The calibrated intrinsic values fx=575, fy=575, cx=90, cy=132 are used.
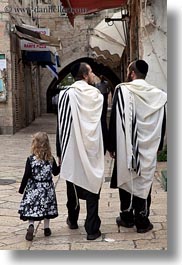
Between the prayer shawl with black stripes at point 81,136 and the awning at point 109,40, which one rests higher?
the awning at point 109,40

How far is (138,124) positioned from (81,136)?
390 millimetres

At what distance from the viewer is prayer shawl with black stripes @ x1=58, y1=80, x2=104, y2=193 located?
3.65 m

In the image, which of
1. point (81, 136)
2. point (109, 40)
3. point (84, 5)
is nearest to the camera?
point (81, 136)

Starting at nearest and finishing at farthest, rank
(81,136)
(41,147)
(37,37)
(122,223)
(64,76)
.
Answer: (81,136) < (41,147) < (122,223) < (64,76) < (37,37)

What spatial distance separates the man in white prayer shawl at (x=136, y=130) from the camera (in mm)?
3740

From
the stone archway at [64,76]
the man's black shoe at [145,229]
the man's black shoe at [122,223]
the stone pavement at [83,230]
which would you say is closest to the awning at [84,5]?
the stone archway at [64,76]

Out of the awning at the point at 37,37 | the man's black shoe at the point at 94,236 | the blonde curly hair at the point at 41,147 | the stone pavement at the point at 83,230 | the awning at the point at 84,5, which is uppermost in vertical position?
the awning at the point at 84,5

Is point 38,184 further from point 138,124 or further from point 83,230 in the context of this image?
point 138,124

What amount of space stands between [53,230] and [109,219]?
1.52 ft

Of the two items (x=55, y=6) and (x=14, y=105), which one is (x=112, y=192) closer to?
(x=55, y=6)

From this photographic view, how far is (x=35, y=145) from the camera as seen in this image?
377 centimetres

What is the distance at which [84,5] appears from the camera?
6316 millimetres

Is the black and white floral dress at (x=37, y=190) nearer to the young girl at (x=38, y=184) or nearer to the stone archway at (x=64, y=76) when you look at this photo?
the young girl at (x=38, y=184)

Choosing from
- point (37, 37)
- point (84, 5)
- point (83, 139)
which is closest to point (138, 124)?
point (83, 139)
